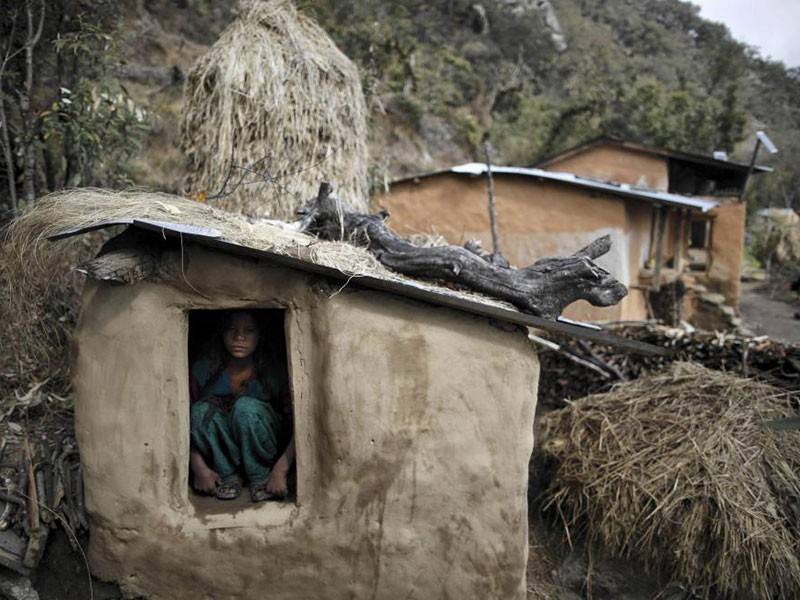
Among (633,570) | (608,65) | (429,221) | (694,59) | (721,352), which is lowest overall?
(633,570)

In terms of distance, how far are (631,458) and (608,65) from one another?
29.9 meters

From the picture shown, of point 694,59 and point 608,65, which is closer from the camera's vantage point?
point 608,65

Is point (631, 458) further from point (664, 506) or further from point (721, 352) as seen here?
point (721, 352)

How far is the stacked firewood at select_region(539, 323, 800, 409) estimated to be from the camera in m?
6.34

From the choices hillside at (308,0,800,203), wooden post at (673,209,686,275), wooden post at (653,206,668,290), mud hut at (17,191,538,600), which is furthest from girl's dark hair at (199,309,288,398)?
wooden post at (673,209,686,275)

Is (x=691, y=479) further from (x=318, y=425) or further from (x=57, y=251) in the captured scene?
(x=57, y=251)

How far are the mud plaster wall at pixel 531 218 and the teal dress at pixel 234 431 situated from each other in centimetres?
584

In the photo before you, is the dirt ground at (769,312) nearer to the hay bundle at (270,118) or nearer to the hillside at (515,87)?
the hillside at (515,87)

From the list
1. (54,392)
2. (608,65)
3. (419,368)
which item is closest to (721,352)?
(419,368)

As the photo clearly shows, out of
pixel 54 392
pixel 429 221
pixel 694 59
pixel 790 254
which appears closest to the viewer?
pixel 54 392

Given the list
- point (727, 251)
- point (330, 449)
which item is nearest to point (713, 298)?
point (727, 251)

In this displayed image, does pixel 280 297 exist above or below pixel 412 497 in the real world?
above

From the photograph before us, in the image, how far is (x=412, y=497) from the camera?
12.8 ft

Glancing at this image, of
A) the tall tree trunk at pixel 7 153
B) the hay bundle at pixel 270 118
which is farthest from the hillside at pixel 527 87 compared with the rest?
the tall tree trunk at pixel 7 153
